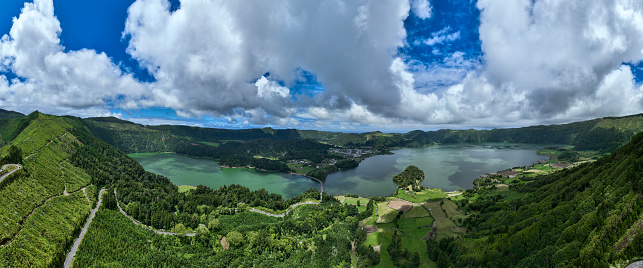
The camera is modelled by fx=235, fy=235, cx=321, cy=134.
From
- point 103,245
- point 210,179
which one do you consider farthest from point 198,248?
point 210,179

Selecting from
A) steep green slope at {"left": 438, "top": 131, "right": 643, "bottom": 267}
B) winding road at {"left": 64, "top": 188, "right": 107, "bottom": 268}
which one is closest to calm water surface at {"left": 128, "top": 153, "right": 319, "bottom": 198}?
winding road at {"left": 64, "top": 188, "right": 107, "bottom": 268}

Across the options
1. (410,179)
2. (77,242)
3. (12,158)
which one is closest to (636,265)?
(77,242)

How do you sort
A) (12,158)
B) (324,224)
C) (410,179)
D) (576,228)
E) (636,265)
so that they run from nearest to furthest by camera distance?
(636,265)
(576,228)
(12,158)
(324,224)
(410,179)

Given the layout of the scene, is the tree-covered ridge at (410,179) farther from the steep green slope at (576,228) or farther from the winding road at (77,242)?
the winding road at (77,242)

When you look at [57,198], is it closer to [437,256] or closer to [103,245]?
[103,245]

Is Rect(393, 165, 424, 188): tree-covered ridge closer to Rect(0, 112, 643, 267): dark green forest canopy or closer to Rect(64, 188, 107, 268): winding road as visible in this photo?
Rect(0, 112, 643, 267): dark green forest canopy

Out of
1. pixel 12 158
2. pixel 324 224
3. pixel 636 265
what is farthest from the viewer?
pixel 324 224

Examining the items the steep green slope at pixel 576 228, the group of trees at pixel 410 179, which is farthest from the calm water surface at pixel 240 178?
the steep green slope at pixel 576 228

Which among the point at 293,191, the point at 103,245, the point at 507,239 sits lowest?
the point at 293,191

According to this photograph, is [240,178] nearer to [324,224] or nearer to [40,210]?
[324,224]

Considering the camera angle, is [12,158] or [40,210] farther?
[12,158]
